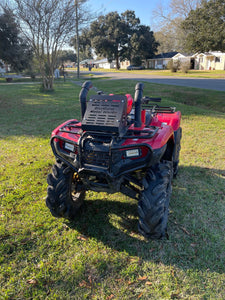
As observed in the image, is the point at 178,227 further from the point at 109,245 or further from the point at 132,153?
the point at 132,153

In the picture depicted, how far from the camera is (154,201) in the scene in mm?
2471

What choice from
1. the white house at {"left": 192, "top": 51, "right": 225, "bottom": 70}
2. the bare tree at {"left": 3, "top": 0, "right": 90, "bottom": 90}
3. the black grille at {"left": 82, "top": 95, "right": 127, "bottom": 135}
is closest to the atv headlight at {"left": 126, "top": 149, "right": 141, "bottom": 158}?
the black grille at {"left": 82, "top": 95, "right": 127, "bottom": 135}

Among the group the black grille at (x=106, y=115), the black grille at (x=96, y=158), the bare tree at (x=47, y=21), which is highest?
the bare tree at (x=47, y=21)

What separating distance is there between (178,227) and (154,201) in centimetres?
80

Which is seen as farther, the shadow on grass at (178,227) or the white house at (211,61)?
the white house at (211,61)

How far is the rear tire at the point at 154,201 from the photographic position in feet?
8.13

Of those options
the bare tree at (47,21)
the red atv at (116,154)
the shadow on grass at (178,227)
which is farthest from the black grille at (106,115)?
the bare tree at (47,21)

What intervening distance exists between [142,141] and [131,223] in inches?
47.9

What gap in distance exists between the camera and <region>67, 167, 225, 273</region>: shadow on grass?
101 inches

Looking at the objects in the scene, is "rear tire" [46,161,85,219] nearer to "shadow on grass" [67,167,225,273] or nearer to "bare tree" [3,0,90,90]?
"shadow on grass" [67,167,225,273]

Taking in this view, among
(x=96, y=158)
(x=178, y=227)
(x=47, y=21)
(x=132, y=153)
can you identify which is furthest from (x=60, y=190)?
(x=47, y=21)

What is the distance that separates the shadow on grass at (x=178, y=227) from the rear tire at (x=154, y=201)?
0.77ft

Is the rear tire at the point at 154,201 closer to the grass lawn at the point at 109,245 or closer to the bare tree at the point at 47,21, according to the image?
the grass lawn at the point at 109,245

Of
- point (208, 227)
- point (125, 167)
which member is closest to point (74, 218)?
point (125, 167)
